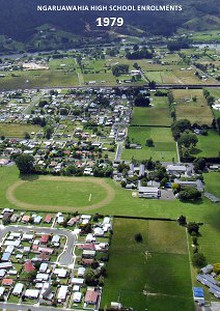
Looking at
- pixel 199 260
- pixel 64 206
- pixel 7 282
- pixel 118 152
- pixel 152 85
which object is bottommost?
pixel 152 85

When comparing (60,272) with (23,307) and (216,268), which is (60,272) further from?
(216,268)

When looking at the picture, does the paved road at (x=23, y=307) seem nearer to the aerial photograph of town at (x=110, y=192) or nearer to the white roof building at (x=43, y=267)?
the aerial photograph of town at (x=110, y=192)

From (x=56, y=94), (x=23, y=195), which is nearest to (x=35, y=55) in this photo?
(x=56, y=94)

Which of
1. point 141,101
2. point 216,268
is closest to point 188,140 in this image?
point 141,101

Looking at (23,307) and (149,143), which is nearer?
(23,307)

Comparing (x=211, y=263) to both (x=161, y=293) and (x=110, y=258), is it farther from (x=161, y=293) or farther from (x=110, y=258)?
(x=110, y=258)
